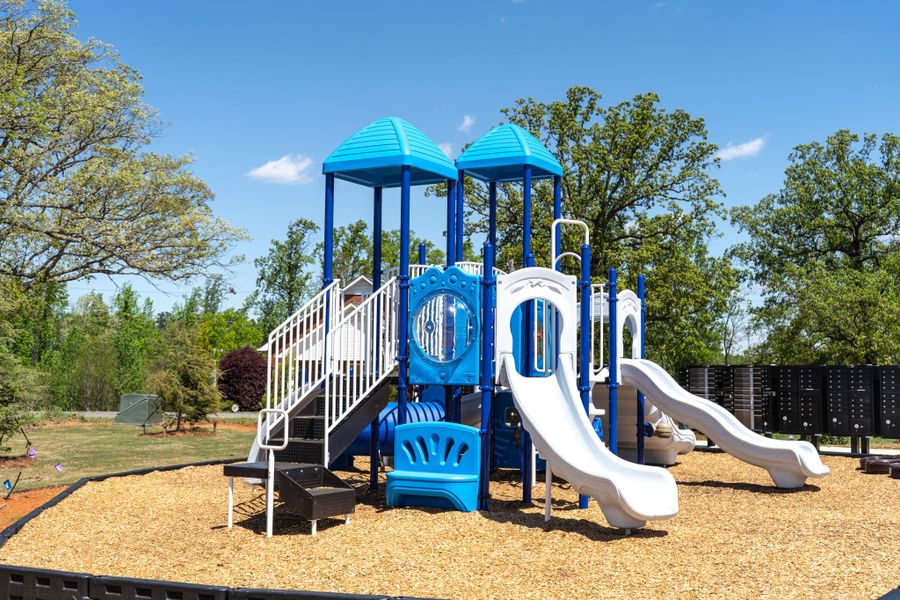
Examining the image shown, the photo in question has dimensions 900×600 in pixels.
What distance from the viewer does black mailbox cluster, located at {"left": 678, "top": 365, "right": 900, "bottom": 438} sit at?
15.7 meters

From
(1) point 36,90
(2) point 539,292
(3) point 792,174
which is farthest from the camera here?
(3) point 792,174

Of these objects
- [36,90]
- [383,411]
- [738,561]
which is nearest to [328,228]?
[383,411]

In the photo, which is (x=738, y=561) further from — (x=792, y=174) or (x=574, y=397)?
(x=792, y=174)

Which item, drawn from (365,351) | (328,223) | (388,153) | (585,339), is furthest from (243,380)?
(585,339)

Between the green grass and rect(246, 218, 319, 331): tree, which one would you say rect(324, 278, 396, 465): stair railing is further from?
rect(246, 218, 319, 331): tree

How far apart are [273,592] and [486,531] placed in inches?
132

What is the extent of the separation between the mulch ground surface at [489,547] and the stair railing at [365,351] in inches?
46.3

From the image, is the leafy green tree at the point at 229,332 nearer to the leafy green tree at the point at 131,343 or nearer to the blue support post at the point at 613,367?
the leafy green tree at the point at 131,343

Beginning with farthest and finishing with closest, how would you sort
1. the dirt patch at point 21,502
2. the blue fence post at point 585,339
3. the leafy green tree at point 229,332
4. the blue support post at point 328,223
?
the leafy green tree at point 229,332
the blue support post at point 328,223
the blue fence post at point 585,339
the dirt patch at point 21,502

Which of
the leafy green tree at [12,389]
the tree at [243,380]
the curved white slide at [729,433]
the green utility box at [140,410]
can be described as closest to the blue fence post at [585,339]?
the curved white slide at [729,433]

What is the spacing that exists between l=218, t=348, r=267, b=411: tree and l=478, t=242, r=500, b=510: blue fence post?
76.0 feet

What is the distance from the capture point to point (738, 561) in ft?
21.8

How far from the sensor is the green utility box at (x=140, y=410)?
24248 millimetres

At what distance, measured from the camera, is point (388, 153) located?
32.6 feet
